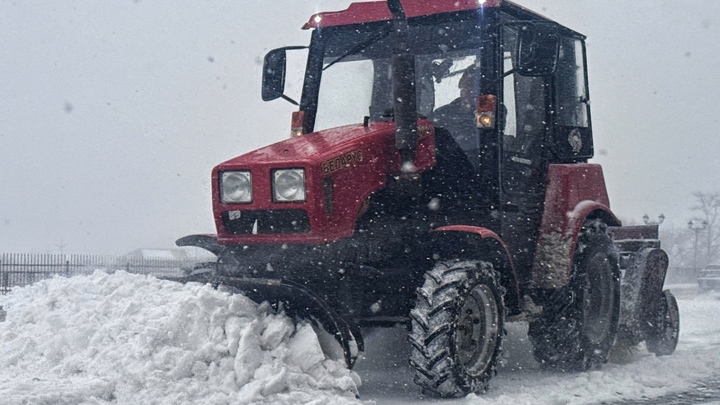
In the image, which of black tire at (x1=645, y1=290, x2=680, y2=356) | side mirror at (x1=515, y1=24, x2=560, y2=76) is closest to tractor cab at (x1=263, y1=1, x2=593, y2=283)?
side mirror at (x1=515, y1=24, x2=560, y2=76)

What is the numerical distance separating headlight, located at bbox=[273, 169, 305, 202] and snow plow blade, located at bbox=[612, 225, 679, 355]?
172 inches

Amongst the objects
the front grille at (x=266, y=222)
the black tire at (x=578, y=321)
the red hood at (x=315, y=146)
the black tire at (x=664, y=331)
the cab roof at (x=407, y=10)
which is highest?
the cab roof at (x=407, y=10)

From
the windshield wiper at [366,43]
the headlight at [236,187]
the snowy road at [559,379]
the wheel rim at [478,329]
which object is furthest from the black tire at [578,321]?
the headlight at [236,187]

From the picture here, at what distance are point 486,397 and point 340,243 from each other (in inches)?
56.9

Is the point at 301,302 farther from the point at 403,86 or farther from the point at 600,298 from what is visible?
the point at 600,298

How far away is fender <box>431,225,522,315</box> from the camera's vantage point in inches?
247

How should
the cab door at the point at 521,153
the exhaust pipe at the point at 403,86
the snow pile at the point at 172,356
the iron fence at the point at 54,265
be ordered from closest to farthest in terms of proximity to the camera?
the snow pile at the point at 172,356, the exhaust pipe at the point at 403,86, the cab door at the point at 521,153, the iron fence at the point at 54,265

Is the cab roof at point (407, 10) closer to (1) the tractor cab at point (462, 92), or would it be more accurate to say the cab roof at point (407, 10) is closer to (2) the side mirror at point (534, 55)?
(1) the tractor cab at point (462, 92)

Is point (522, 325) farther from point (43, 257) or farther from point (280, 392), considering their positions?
point (43, 257)

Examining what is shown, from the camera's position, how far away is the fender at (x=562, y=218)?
7430 mm

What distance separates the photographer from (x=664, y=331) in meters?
9.41

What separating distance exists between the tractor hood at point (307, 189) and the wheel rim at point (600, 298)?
9.22 feet

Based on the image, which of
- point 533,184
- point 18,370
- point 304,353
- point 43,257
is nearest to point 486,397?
point 304,353

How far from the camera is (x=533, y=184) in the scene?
7688 millimetres
